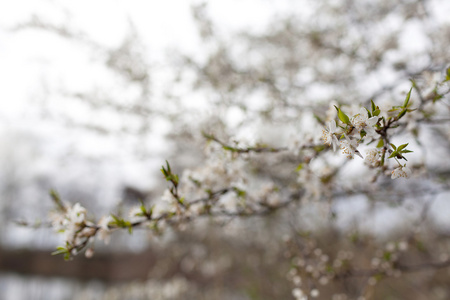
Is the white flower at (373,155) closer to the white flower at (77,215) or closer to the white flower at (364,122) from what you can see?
the white flower at (364,122)

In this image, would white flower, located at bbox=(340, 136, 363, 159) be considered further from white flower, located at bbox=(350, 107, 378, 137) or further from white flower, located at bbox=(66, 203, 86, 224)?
white flower, located at bbox=(66, 203, 86, 224)

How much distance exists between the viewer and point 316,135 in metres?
1.27

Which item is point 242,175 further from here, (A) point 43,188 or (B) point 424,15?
(A) point 43,188

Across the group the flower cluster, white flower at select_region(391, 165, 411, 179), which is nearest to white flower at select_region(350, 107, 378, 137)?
the flower cluster

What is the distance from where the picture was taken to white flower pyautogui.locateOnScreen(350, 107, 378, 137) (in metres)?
0.84

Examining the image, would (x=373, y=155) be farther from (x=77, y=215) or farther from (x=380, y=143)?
(x=77, y=215)

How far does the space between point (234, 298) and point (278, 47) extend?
568 centimetres

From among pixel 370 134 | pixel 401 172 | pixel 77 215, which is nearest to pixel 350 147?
pixel 370 134

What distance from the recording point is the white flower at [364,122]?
2.76ft

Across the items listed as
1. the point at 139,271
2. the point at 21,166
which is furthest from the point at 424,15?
the point at 21,166

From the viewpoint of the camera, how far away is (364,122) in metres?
0.86

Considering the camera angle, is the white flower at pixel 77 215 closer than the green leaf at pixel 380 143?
No

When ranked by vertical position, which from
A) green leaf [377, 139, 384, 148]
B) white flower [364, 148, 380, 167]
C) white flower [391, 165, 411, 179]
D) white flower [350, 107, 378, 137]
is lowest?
white flower [391, 165, 411, 179]

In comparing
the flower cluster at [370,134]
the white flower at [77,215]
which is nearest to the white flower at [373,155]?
the flower cluster at [370,134]
